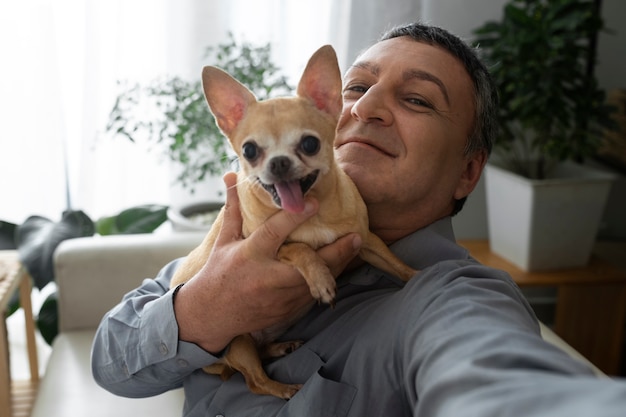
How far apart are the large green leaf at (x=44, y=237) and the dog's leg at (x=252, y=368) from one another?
52.4 inches

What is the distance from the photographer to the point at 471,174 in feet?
4.37

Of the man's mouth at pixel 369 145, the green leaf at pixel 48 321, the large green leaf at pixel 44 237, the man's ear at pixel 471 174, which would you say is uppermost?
the man's mouth at pixel 369 145

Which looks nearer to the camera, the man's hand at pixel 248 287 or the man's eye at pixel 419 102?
the man's hand at pixel 248 287

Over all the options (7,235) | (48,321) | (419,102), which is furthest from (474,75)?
(7,235)

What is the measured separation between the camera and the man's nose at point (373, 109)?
1159 mm

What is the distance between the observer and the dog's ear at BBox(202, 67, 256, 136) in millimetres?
1063

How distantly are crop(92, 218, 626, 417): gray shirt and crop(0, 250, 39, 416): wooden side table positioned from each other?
2.64ft

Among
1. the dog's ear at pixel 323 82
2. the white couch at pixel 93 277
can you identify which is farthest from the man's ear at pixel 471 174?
the white couch at pixel 93 277

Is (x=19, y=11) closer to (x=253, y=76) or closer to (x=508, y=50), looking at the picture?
(x=253, y=76)

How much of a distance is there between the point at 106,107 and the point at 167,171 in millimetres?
388

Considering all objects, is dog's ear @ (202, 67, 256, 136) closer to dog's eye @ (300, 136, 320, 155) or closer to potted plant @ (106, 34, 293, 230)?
dog's eye @ (300, 136, 320, 155)

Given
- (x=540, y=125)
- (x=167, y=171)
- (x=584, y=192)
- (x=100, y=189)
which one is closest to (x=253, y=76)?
(x=167, y=171)

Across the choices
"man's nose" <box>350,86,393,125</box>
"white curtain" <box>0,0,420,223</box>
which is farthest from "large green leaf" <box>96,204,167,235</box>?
"man's nose" <box>350,86,393,125</box>

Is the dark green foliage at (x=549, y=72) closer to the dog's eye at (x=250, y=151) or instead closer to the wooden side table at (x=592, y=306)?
the wooden side table at (x=592, y=306)
